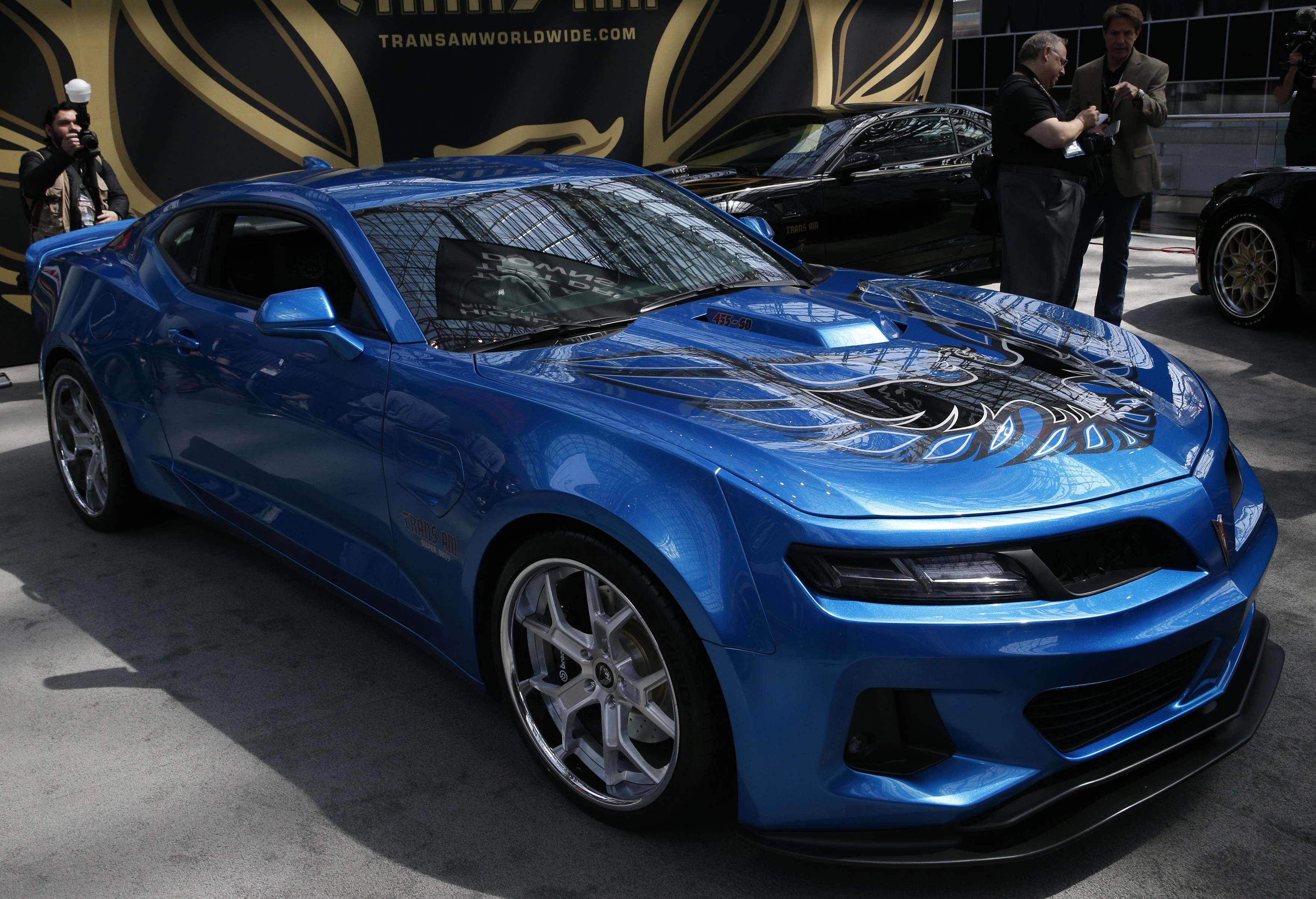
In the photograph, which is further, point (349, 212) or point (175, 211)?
point (175, 211)

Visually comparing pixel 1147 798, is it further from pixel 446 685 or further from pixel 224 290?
pixel 224 290

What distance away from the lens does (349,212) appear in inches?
124

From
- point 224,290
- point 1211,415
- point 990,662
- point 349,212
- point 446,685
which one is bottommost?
point 446,685

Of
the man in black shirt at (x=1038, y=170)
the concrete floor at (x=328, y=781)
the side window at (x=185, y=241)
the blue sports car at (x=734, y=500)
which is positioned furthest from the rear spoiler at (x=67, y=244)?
the man in black shirt at (x=1038, y=170)

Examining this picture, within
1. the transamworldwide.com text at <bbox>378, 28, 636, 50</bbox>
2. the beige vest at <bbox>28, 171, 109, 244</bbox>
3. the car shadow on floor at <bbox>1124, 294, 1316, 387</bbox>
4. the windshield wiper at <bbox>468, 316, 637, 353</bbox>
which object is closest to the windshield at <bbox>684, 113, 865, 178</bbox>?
the transamworldwide.com text at <bbox>378, 28, 636, 50</bbox>

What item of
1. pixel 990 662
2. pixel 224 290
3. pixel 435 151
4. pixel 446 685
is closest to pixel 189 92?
pixel 435 151

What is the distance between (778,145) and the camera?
826 centimetres

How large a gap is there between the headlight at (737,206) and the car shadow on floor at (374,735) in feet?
13.5

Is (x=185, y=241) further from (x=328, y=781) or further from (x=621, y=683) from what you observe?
(x=621, y=683)

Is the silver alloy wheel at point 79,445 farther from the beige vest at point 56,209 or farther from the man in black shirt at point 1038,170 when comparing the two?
the man in black shirt at point 1038,170

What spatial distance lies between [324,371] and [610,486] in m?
1.13

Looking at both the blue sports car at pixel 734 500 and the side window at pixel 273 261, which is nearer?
the blue sports car at pixel 734 500

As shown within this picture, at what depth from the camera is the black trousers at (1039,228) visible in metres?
5.56

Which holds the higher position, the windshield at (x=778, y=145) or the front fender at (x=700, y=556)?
the windshield at (x=778, y=145)
